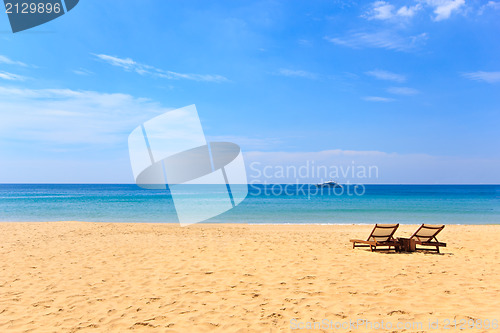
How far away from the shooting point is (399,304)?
187 inches

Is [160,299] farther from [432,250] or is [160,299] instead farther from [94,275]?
[432,250]

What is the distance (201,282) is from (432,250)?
7.19 metres

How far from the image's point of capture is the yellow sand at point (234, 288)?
431cm

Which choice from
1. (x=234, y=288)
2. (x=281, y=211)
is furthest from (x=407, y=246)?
(x=281, y=211)

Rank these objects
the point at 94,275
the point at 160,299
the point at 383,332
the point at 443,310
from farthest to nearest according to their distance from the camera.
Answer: the point at 94,275 → the point at 160,299 → the point at 443,310 → the point at 383,332

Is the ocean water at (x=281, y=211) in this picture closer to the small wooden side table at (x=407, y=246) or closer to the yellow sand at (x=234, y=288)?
the small wooden side table at (x=407, y=246)

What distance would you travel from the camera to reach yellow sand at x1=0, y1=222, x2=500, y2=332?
4309mm

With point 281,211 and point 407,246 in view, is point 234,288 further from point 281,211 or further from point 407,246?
point 281,211

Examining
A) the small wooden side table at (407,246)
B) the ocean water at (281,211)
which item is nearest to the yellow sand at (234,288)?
the small wooden side table at (407,246)

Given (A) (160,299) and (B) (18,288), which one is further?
(B) (18,288)

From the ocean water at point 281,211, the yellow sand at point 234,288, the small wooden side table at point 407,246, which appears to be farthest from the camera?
the ocean water at point 281,211

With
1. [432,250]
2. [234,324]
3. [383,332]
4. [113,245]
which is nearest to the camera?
[383,332]

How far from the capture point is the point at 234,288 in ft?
18.6

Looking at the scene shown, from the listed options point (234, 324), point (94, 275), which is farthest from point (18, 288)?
point (234, 324)
